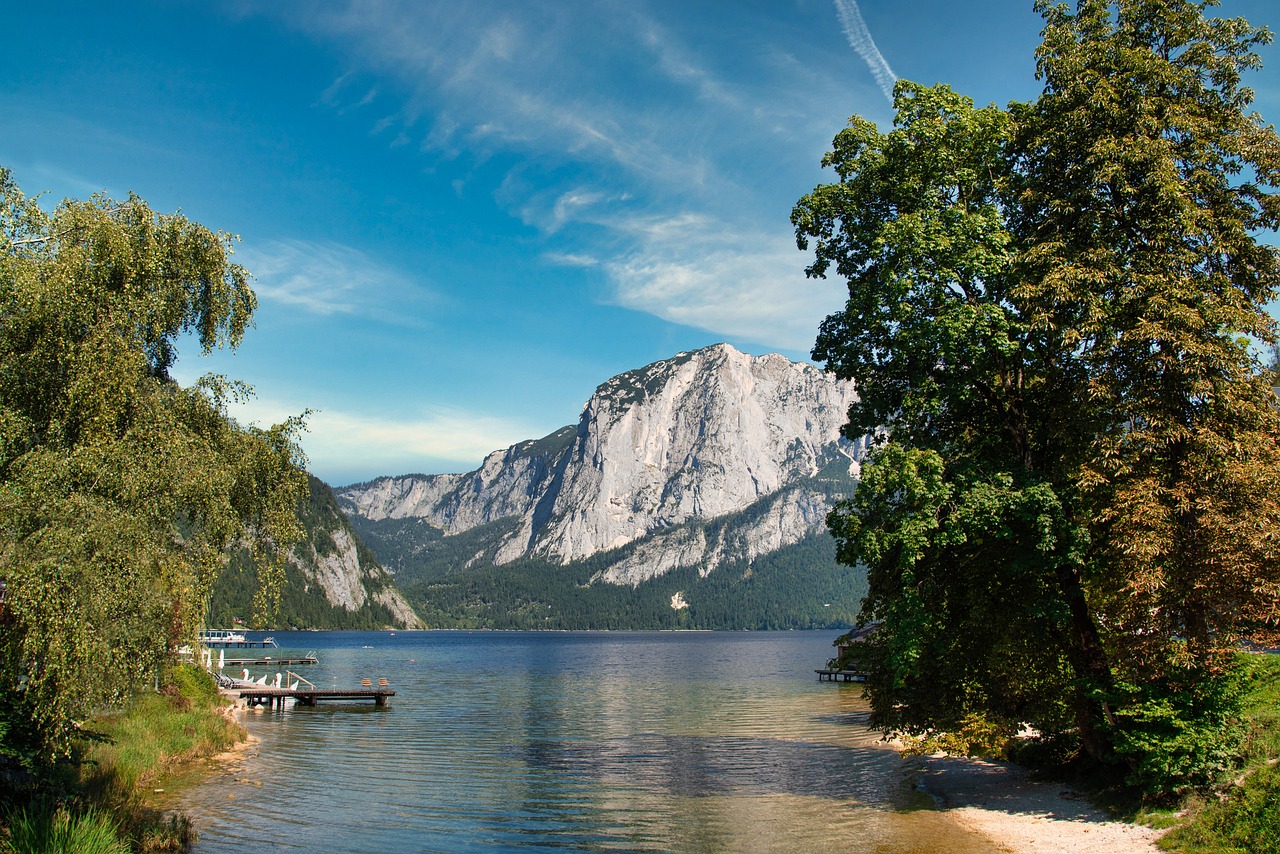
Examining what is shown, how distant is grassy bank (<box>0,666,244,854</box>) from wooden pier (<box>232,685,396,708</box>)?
14073 millimetres

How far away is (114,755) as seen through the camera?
69.1ft

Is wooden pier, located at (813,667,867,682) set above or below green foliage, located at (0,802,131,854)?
below

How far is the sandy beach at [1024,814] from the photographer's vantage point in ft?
50.5

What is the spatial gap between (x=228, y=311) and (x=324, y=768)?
62.3 feet

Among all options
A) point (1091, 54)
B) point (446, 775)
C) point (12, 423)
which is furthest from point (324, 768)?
point (1091, 54)

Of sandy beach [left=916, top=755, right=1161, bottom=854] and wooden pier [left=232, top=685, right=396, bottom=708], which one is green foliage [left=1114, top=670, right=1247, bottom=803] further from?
wooden pier [left=232, top=685, right=396, bottom=708]

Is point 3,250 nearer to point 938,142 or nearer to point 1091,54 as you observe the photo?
point 938,142

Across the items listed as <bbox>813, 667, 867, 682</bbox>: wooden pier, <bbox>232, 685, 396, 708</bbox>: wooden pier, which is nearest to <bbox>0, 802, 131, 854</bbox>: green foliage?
<bbox>232, 685, 396, 708</bbox>: wooden pier

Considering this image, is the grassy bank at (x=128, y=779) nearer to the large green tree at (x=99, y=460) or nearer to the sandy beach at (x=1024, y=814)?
the large green tree at (x=99, y=460)

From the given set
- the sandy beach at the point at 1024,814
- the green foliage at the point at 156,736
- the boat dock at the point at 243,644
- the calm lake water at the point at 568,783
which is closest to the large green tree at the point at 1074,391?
the sandy beach at the point at 1024,814

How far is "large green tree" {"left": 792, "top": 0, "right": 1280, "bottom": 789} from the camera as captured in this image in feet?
51.0

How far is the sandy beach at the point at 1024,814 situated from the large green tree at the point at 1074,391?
1.32 m

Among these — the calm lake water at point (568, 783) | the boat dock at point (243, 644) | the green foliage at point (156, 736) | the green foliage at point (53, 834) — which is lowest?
the boat dock at point (243, 644)

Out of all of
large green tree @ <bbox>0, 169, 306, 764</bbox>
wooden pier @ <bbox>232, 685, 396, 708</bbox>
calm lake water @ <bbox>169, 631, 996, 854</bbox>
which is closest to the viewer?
large green tree @ <bbox>0, 169, 306, 764</bbox>
